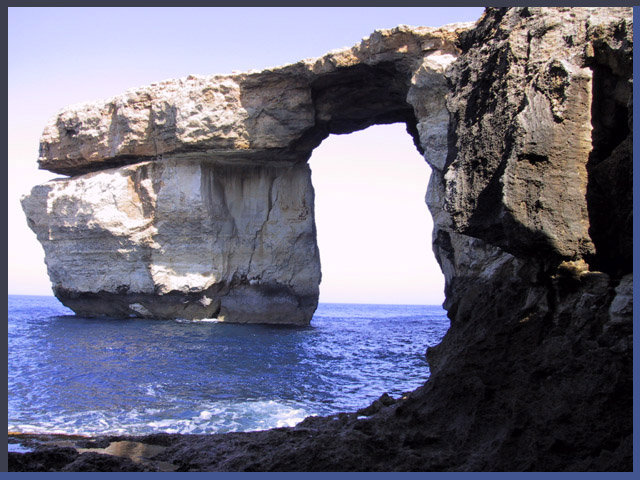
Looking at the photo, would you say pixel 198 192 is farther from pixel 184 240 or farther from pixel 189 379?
pixel 189 379

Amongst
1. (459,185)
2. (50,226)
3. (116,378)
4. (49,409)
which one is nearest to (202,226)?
(50,226)

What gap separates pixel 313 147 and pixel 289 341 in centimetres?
887

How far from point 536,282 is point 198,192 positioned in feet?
63.4

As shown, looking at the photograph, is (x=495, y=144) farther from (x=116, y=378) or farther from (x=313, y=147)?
(x=313, y=147)

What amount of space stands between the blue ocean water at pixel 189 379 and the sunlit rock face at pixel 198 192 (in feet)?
17.7

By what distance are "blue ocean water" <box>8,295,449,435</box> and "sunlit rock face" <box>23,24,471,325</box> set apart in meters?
5.39

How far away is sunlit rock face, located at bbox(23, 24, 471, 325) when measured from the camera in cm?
2062

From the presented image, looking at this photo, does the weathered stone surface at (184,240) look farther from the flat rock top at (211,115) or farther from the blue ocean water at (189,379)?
the blue ocean water at (189,379)

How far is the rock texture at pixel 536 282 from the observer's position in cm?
392

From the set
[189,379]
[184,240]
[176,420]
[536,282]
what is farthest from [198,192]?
[536,282]

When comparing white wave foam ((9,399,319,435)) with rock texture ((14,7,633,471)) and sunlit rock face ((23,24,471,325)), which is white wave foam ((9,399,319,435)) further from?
sunlit rock face ((23,24,471,325))

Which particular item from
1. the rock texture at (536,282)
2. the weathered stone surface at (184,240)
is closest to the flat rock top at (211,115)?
the weathered stone surface at (184,240)

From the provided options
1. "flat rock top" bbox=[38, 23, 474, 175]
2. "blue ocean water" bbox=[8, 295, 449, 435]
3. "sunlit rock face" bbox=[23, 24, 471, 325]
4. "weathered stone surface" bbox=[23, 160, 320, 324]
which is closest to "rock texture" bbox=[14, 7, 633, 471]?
"blue ocean water" bbox=[8, 295, 449, 435]

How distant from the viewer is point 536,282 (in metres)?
4.87
